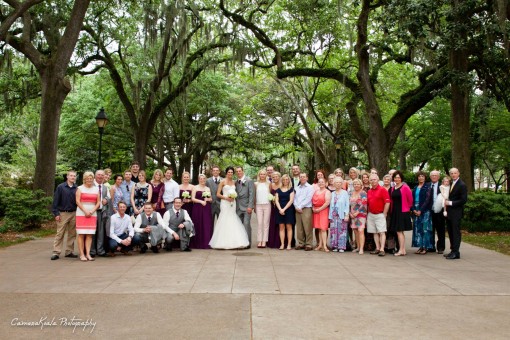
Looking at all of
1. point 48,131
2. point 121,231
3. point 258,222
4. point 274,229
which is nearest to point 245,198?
point 258,222

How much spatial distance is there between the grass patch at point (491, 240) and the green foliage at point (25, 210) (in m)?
12.8

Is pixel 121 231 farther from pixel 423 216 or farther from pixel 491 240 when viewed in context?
pixel 491 240

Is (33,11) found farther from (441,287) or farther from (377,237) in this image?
(441,287)

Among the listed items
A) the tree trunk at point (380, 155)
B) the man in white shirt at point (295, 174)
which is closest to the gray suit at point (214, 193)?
the man in white shirt at point (295, 174)

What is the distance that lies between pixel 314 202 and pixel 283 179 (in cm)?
93

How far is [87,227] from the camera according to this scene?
28.8 ft

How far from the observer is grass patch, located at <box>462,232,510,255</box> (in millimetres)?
11106

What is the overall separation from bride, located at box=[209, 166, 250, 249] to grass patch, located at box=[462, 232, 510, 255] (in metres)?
6.24

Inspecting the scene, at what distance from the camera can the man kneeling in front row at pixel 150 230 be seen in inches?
370

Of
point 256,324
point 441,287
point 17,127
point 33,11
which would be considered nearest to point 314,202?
point 441,287

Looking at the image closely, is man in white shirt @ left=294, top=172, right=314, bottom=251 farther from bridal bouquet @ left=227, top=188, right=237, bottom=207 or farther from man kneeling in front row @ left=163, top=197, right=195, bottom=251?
man kneeling in front row @ left=163, top=197, right=195, bottom=251

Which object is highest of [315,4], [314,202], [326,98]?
[315,4]

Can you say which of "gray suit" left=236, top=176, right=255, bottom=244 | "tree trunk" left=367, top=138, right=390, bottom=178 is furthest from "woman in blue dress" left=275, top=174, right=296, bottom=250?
"tree trunk" left=367, top=138, right=390, bottom=178

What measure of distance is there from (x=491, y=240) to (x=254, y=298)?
9.65 meters
